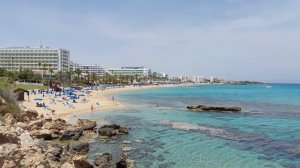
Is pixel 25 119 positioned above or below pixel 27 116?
below

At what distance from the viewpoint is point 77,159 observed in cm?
1922

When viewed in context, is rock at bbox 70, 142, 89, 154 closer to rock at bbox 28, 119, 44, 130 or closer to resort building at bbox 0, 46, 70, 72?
rock at bbox 28, 119, 44, 130

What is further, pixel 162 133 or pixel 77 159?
pixel 162 133

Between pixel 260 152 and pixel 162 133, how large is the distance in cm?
1098

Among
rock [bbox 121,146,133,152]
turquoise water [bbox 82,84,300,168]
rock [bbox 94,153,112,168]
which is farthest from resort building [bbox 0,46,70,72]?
rock [bbox 94,153,112,168]

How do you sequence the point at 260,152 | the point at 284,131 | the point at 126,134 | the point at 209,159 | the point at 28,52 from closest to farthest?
1. the point at 209,159
2. the point at 260,152
3. the point at 126,134
4. the point at 284,131
5. the point at 28,52

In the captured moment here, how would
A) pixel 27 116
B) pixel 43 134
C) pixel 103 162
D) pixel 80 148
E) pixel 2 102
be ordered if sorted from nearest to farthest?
pixel 103 162, pixel 80 148, pixel 43 134, pixel 2 102, pixel 27 116

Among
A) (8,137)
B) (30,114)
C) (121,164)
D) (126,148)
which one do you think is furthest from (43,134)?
(8,137)

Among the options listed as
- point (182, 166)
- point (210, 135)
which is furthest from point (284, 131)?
point (182, 166)

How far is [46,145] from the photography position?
81.7 feet

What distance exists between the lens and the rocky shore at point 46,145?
10.7 metres

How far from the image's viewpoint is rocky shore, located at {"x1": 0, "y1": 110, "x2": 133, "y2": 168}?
10.7 meters

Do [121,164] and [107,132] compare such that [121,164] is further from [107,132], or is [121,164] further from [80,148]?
[107,132]

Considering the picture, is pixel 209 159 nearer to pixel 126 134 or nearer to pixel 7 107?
pixel 126 134
